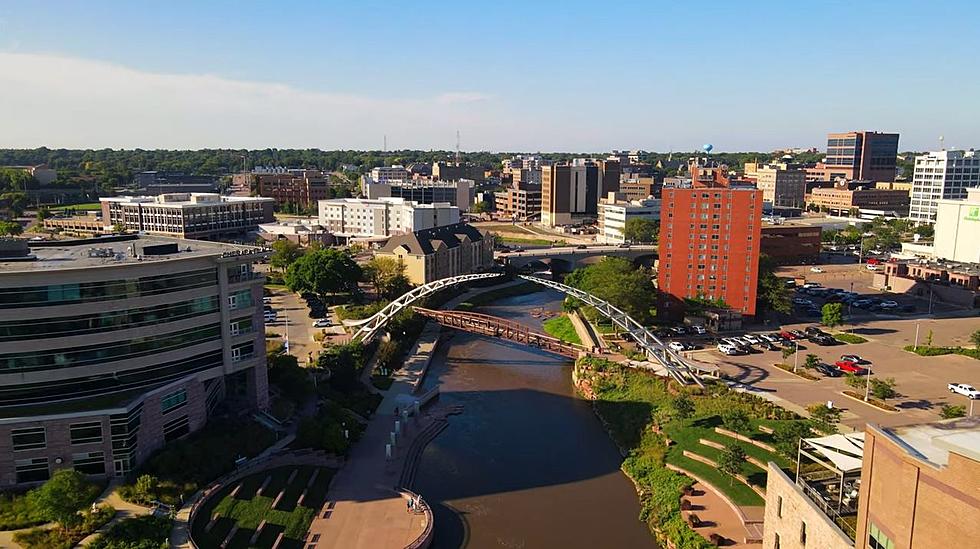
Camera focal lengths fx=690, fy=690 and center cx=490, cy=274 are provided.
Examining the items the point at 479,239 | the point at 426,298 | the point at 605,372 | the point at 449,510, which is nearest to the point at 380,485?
the point at 449,510

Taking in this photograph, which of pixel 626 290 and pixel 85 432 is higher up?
pixel 626 290

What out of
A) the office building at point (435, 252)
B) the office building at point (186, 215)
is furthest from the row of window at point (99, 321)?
the office building at point (186, 215)

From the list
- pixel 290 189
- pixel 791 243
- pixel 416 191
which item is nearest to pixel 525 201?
pixel 416 191

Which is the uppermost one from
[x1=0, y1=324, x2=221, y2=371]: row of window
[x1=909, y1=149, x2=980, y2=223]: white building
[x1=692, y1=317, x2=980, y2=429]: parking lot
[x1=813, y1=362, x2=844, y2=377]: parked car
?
[x1=909, y1=149, x2=980, y2=223]: white building

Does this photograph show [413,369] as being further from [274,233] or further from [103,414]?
[274,233]

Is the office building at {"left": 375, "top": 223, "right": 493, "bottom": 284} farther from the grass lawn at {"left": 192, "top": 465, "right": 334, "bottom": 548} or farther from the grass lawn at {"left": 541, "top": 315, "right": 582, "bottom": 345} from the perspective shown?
the grass lawn at {"left": 192, "top": 465, "right": 334, "bottom": 548}

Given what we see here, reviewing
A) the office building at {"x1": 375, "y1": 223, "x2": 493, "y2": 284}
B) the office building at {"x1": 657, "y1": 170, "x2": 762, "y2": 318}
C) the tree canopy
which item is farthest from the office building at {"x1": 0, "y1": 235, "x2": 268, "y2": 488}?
the office building at {"x1": 375, "y1": 223, "x2": 493, "y2": 284}

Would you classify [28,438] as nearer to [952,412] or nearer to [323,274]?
[323,274]
